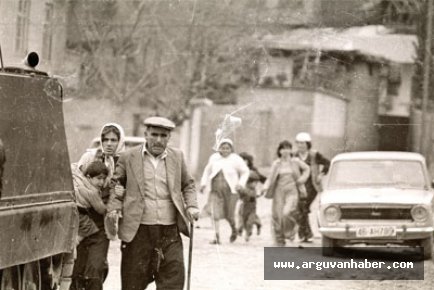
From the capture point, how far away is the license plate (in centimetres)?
1015

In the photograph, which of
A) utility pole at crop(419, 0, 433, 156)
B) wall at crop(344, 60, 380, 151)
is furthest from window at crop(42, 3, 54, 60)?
utility pole at crop(419, 0, 433, 156)

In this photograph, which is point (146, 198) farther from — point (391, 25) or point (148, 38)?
point (148, 38)

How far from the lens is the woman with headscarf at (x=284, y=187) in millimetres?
11992

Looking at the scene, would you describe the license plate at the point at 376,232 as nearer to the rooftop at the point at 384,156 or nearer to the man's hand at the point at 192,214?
the rooftop at the point at 384,156

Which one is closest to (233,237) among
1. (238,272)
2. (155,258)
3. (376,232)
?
(238,272)

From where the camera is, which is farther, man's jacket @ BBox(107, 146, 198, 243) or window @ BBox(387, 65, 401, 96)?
window @ BBox(387, 65, 401, 96)

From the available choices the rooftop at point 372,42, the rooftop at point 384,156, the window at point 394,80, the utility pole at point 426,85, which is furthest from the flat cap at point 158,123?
the window at point 394,80

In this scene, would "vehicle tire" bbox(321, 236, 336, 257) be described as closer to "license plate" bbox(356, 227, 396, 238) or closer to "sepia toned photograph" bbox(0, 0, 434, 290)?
"sepia toned photograph" bbox(0, 0, 434, 290)

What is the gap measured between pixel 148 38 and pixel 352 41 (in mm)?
6278

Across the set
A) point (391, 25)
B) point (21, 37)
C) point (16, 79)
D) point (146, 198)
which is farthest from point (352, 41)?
point (16, 79)

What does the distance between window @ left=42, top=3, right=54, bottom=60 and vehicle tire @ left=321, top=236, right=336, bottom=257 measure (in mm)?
7903

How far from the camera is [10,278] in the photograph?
570 centimetres

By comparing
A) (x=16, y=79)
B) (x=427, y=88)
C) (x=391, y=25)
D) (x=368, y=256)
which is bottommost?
(x=368, y=256)

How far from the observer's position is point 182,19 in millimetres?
20703
